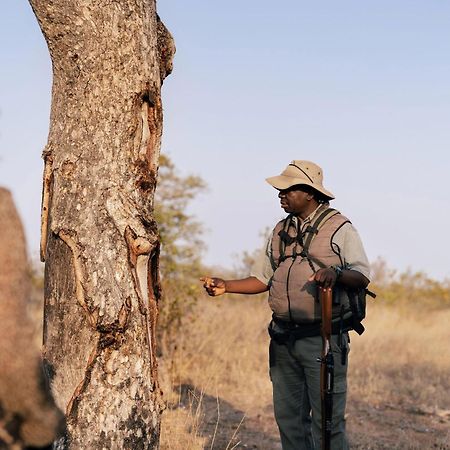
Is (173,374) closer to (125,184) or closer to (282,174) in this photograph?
(282,174)

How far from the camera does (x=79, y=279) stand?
14.5 feet

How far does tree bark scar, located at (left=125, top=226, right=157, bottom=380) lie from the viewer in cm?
452

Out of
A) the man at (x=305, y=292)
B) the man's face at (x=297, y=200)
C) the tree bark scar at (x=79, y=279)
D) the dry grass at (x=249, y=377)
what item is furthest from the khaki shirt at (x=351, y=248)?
the dry grass at (x=249, y=377)

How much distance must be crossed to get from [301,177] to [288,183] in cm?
10

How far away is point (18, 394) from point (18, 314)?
0.25 m

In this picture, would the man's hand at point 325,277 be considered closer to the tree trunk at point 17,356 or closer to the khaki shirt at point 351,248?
the khaki shirt at point 351,248

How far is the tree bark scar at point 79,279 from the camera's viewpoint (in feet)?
14.5

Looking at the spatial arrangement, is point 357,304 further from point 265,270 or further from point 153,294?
point 153,294

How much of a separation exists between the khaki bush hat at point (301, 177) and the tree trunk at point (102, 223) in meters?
0.99

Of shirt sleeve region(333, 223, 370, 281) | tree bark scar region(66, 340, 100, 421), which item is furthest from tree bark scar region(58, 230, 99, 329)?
shirt sleeve region(333, 223, 370, 281)

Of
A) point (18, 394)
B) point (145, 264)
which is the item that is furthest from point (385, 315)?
point (18, 394)

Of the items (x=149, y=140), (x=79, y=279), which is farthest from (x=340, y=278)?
(x=79, y=279)

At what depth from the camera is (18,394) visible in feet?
8.24

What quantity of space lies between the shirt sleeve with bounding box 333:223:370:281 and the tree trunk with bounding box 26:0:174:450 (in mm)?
1249
